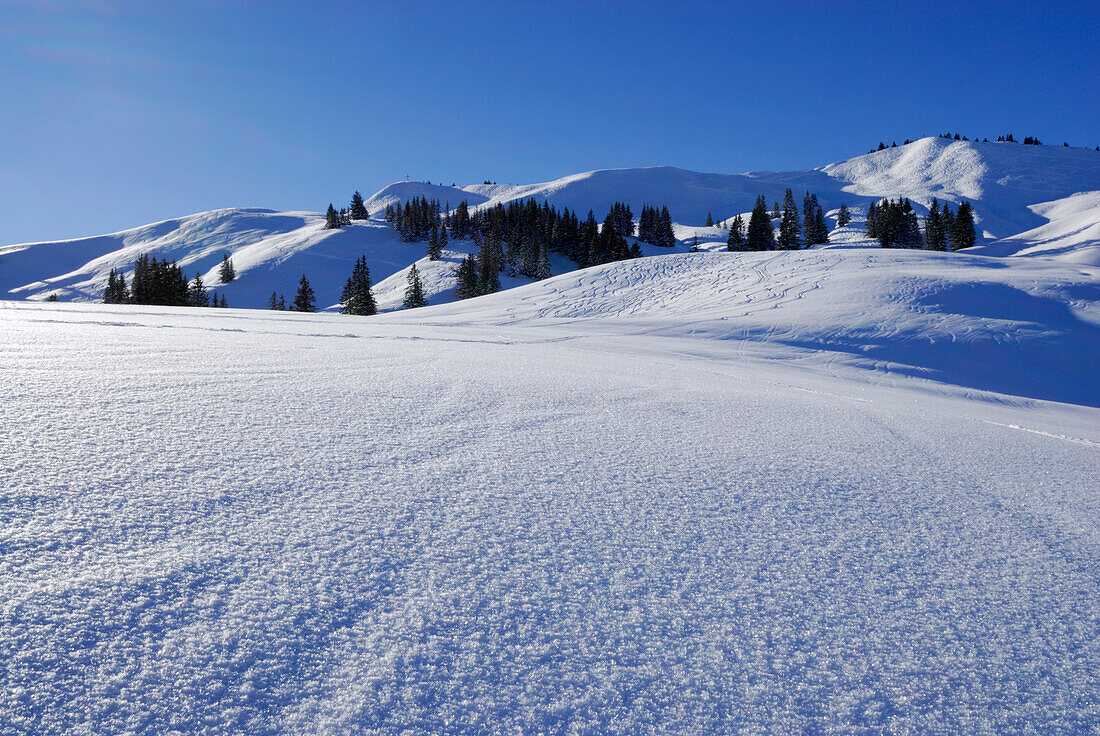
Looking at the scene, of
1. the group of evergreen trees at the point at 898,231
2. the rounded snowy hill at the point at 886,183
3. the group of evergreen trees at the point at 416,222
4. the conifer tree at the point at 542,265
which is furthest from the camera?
the rounded snowy hill at the point at 886,183

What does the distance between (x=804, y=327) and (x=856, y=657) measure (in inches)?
587

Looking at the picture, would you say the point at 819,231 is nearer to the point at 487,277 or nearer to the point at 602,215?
Result: the point at 487,277

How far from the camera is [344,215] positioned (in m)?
99.0

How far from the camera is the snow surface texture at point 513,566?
1290 millimetres

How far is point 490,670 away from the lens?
54.0 inches

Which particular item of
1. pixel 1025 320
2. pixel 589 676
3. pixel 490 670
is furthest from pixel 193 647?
pixel 1025 320

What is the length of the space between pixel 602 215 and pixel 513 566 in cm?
14175

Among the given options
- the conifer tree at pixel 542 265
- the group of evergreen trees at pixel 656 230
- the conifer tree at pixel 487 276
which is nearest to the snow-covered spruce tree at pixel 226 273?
the conifer tree at pixel 487 276

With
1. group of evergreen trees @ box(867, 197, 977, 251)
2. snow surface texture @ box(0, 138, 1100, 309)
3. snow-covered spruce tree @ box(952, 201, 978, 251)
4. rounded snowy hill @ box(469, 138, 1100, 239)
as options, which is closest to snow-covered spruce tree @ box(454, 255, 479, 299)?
snow surface texture @ box(0, 138, 1100, 309)

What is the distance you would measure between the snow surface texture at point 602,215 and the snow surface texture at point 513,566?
1354 inches

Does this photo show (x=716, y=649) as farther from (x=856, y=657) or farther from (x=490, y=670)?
(x=490, y=670)

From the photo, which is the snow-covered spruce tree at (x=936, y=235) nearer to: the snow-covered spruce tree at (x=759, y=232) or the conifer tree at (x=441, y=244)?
the snow-covered spruce tree at (x=759, y=232)

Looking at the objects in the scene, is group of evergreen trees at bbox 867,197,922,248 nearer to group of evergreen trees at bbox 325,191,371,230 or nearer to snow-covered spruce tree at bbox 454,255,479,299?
snow-covered spruce tree at bbox 454,255,479,299

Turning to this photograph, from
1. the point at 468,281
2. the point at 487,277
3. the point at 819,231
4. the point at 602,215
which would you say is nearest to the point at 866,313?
the point at 487,277
